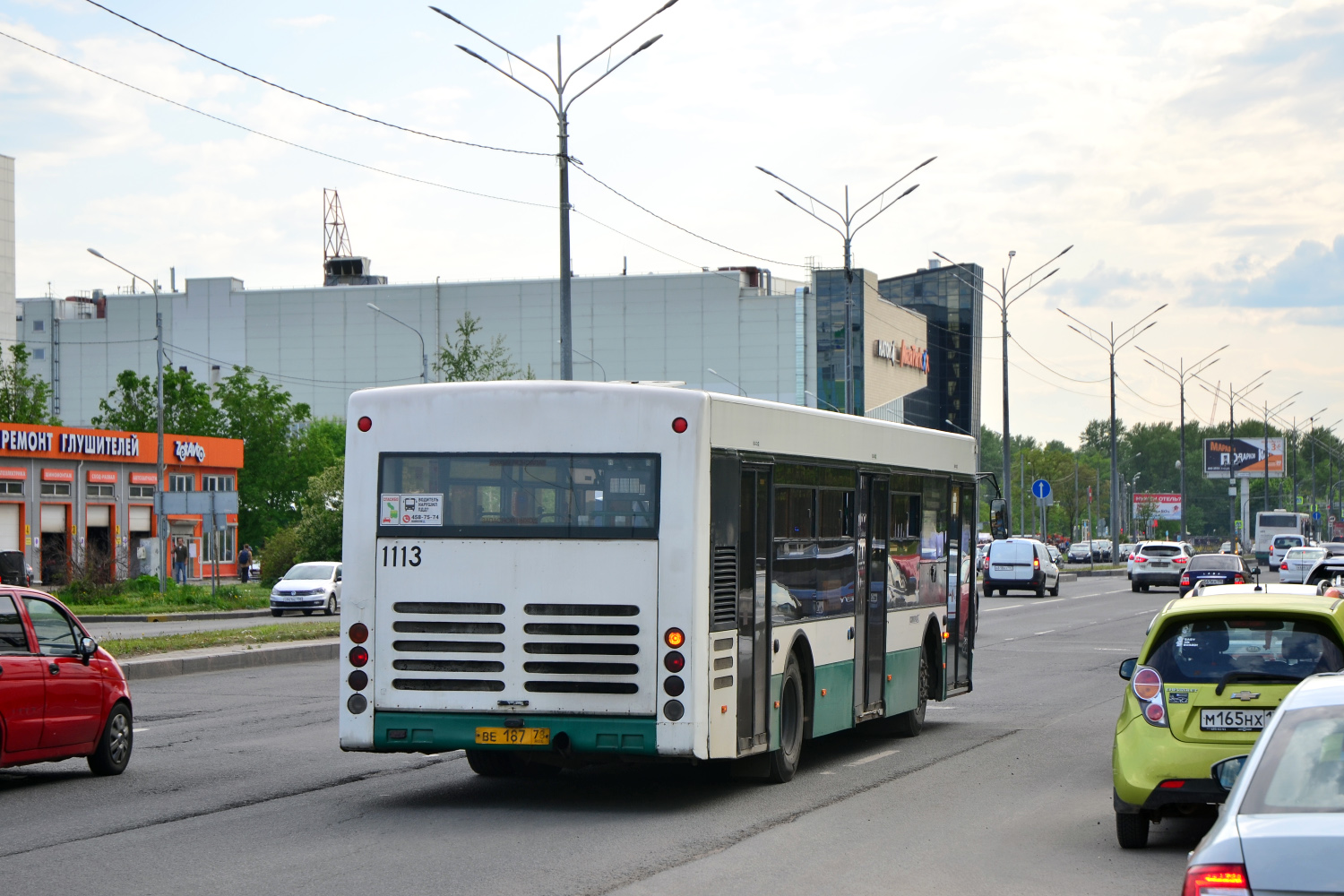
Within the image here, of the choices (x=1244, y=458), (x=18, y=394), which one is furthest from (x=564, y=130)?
(x=1244, y=458)

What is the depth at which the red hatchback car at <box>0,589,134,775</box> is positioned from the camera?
11.4 m

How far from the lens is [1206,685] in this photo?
870cm

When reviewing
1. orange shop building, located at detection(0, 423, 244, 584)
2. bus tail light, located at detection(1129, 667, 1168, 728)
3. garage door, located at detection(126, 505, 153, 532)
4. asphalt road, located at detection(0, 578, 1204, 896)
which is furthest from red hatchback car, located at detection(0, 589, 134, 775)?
garage door, located at detection(126, 505, 153, 532)

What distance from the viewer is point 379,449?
435 inches

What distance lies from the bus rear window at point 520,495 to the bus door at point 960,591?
6357 mm

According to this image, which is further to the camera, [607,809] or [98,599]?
[98,599]

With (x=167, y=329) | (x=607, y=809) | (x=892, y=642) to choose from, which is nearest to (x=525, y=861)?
(x=607, y=809)

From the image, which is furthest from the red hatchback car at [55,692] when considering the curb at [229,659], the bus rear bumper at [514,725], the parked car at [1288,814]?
the curb at [229,659]

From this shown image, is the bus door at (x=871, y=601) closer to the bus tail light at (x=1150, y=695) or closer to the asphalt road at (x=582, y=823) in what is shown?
the asphalt road at (x=582, y=823)

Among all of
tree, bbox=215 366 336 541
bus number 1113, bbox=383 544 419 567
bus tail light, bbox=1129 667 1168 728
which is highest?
tree, bbox=215 366 336 541

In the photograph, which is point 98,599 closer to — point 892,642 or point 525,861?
point 892,642

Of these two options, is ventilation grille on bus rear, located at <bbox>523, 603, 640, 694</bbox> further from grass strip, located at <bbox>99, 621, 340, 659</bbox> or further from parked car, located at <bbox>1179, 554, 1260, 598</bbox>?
parked car, located at <bbox>1179, 554, 1260, 598</bbox>

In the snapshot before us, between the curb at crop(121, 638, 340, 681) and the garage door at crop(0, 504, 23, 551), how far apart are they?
33.2 m

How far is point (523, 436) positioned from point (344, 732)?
2.23 m
